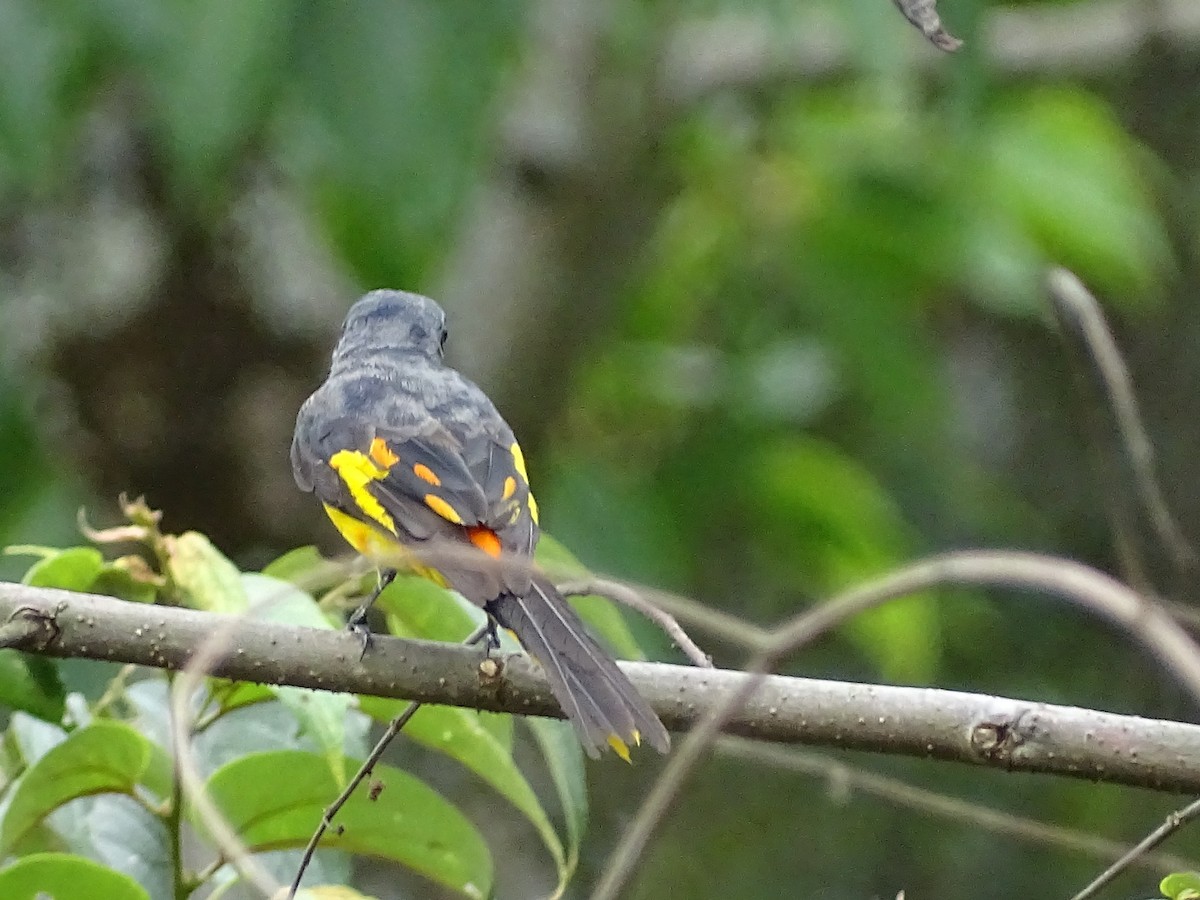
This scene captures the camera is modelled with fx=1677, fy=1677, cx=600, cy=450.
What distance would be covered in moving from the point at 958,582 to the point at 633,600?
44 cm

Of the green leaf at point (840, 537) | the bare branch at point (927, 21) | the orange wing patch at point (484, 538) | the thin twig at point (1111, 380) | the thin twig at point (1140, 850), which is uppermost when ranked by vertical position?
the bare branch at point (927, 21)

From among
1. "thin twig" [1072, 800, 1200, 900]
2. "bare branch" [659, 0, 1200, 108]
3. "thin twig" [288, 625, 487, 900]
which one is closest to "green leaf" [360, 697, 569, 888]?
"thin twig" [288, 625, 487, 900]

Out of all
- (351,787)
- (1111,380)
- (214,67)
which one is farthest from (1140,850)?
(214,67)

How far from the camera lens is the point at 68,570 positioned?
147 cm

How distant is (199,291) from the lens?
3480 millimetres

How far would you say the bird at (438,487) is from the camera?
133 cm

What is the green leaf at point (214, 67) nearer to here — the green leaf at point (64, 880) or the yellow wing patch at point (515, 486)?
the yellow wing patch at point (515, 486)

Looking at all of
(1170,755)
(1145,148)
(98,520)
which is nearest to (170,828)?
(1170,755)

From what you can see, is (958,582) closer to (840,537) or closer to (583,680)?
(583,680)

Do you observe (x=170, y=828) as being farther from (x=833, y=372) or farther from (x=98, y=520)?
(x=833, y=372)

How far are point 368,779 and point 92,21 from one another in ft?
4.07

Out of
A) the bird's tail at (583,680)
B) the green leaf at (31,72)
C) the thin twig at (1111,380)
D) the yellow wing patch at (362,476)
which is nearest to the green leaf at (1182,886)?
the thin twig at (1111,380)

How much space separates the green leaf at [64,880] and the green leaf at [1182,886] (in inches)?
29.4

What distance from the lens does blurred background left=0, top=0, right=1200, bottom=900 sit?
3.44 meters
